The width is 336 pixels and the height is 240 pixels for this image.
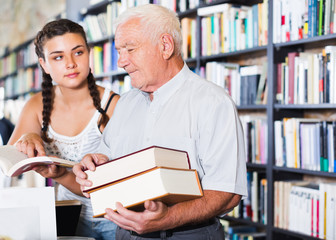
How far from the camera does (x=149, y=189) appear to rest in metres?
1.02

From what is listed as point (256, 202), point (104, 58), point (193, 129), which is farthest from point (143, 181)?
point (104, 58)

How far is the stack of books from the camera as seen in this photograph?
102 centimetres

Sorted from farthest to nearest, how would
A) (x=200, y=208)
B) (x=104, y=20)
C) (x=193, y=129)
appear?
1. (x=104, y=20)
2. (x=193, y=129)
3. (x=200, y=208)

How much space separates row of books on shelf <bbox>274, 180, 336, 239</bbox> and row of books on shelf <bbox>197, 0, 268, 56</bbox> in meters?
0.98

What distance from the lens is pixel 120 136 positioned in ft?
4.85

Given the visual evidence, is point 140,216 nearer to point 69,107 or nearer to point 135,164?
point 135,164

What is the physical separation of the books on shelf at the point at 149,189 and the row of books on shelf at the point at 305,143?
5.54 ft

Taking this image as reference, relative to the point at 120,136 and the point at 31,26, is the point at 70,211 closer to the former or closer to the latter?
the point at 120,136

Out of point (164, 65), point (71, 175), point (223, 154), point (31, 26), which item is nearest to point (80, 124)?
point (71, 175)

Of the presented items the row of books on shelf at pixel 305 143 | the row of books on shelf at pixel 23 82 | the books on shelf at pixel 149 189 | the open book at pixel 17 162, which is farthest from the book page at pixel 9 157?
the row of books on shelf at pixel 23 82

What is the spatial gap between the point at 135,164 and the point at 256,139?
204 cm

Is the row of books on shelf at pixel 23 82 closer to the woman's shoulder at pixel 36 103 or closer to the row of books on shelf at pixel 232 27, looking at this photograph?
the row of books on shelf at pixel 232 27

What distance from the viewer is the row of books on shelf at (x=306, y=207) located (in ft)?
8.38

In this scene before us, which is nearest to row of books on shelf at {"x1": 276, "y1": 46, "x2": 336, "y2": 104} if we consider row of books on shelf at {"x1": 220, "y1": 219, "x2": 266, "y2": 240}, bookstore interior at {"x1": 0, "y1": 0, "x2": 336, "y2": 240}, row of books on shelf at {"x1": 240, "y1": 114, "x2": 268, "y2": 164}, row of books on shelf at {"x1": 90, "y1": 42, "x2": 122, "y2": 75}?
bookstore interior at {"x1": 0, "y1": 0, "x2": 336, "y2": 240}
